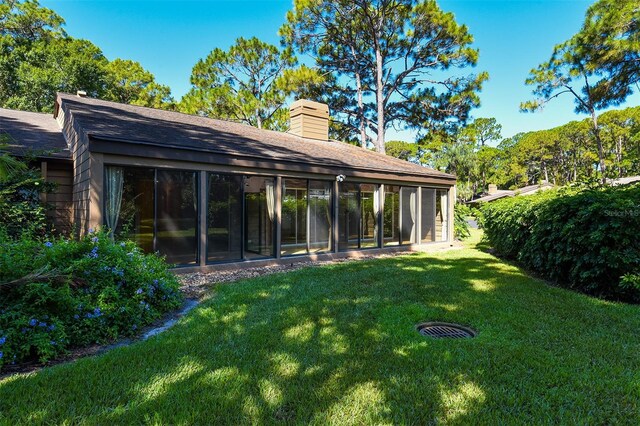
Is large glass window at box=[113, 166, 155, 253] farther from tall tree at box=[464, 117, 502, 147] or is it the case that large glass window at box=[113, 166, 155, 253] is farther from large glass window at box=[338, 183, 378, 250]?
tall tree at box=[464, 117, 502, 147]

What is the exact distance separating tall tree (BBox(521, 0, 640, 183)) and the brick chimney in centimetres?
1251

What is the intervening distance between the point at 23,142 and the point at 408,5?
18038 mm

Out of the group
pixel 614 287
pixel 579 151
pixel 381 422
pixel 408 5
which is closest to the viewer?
pixel 381 422

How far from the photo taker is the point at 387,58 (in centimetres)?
2048

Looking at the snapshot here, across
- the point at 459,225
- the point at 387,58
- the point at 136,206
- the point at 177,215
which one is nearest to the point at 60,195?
the point at 136,206

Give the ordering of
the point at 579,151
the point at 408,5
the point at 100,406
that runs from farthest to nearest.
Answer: the point at 579,151 → the point at 408,5 → the point at 100,406

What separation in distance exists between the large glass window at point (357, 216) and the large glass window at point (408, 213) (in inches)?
48.4

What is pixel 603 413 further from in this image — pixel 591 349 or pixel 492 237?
pixel 492 237

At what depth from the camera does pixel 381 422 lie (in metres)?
2.20

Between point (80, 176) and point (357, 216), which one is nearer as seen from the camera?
point (80, 176)

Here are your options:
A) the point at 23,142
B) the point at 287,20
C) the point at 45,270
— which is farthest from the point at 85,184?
the point at 287,20

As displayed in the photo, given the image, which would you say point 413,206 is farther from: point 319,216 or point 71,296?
point 71,296

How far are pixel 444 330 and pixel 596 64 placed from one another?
65.6ft

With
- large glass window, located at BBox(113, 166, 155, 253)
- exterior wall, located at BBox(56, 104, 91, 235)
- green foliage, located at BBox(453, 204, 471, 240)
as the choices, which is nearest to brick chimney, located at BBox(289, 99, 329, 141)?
green foliage, located at BBox(453, 204, 471, 240)
